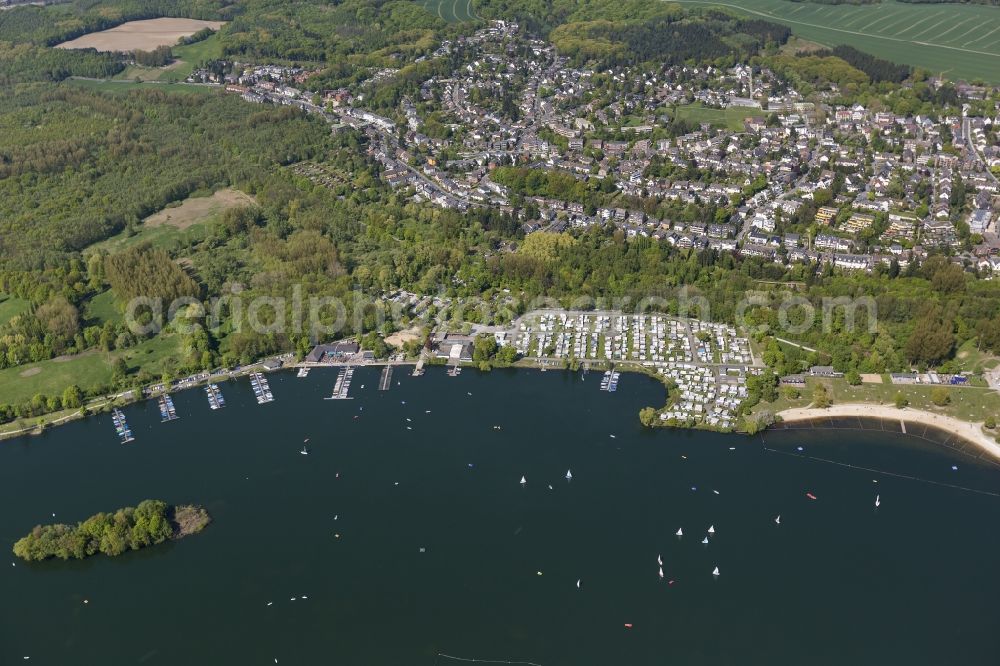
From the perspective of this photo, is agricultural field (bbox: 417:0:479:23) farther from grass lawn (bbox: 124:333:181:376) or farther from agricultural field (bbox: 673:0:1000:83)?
grass lawn (bbox: 124:333:181:376)

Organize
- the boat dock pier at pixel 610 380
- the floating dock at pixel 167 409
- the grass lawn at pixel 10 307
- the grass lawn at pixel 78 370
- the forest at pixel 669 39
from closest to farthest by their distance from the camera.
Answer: the floating dock at pixel 167 409
the boat dock pier at pixel 610 380
the grass lawn at pixel 78 370
the grass lawn at pixel 10 307
the forest at pixel 669 39

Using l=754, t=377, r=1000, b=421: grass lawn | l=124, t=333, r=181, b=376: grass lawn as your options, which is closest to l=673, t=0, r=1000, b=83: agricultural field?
l=754, t=377, r=1000, b=421: grass lawn

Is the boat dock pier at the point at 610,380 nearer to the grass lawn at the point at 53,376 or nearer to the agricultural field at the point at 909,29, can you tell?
the grass lawn at the point at 53,376

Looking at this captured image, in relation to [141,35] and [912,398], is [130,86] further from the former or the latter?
[912,398]

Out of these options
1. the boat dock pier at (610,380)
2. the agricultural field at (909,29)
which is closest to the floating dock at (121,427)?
the boat dock pier at (610,380)

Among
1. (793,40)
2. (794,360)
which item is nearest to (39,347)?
(794,360)
